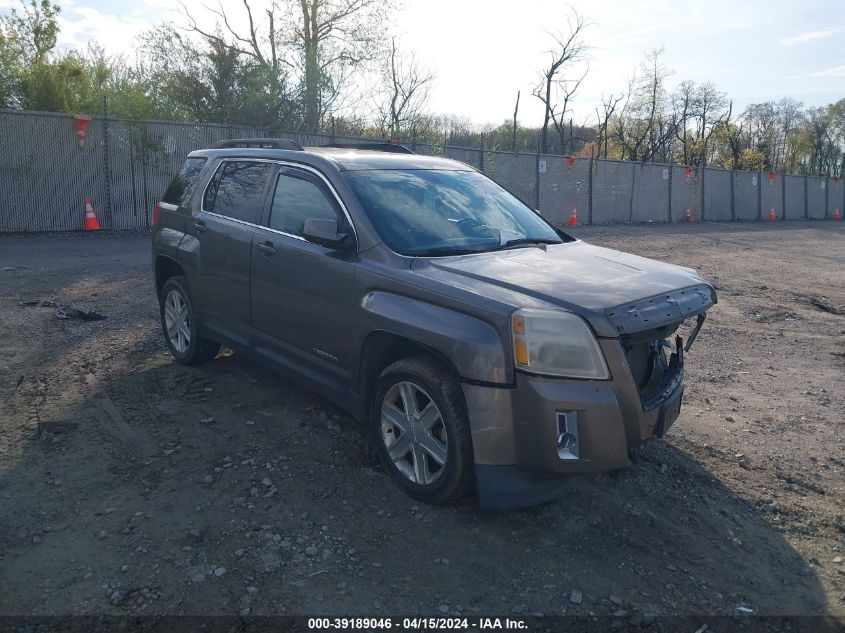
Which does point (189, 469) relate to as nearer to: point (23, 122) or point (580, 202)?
point (23, 122)

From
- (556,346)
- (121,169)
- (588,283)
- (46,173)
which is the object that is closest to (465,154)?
(121,169)

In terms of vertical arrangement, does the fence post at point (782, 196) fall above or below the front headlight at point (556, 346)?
above

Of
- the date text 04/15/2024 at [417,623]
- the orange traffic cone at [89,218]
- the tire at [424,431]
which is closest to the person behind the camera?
the date text 04/15/2024 at [417,623]

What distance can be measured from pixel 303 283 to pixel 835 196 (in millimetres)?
Result: 46523

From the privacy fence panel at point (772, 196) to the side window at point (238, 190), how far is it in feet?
117

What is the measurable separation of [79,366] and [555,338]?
173 inches

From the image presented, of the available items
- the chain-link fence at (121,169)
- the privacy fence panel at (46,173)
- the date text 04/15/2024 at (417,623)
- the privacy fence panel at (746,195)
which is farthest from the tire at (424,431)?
the privacy fence panel at (746,195)

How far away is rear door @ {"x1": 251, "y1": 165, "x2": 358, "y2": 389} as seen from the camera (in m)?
4.31

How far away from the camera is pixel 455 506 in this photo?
3871 millimetres

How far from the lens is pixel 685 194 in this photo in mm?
30281

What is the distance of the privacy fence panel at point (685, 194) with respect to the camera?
1163 inches

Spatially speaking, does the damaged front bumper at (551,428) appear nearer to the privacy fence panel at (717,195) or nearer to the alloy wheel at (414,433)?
the alloy wheel at (414,433)

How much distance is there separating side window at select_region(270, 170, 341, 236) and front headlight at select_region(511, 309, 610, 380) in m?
1.59

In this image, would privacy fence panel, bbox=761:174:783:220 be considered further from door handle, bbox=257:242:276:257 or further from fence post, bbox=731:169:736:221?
door handle, bbox=257:242:276:257
